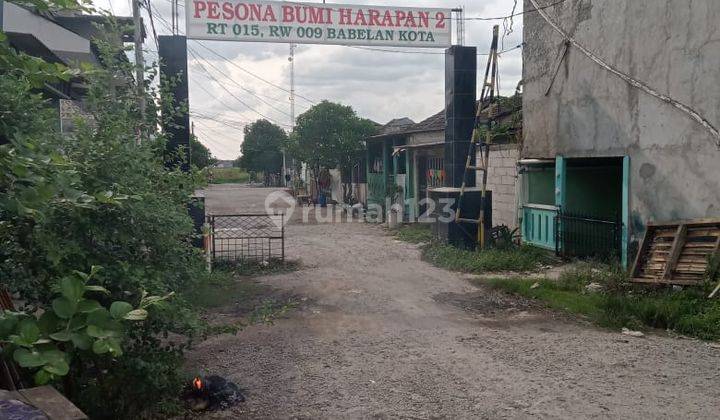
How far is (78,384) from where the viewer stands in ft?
11.9

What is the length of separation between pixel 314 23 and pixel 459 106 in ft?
11.6

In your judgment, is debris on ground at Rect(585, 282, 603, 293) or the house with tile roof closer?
debris on ground at Rect(585, 282, 603, 293)

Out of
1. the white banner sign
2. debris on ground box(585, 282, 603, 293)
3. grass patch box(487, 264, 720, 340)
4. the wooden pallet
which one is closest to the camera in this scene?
grass patch box(487, 264, 720, 340)

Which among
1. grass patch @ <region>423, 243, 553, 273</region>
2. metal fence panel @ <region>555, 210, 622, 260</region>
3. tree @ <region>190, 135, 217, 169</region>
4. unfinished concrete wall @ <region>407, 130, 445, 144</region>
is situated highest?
unfinished concrete wall @ <region>407, 130, 445, 144</region>

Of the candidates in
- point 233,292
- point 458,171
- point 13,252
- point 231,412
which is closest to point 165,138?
point 13,252

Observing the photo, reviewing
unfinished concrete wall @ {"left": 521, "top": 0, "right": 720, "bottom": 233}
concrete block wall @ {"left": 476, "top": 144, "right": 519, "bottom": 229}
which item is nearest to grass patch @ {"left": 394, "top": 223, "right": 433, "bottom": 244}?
concrete block wall @ {"left": 476, "top": 144, "right": 519, "bottom": 229}

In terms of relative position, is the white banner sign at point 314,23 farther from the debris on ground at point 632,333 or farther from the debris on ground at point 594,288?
the debris on ground at point 632,333

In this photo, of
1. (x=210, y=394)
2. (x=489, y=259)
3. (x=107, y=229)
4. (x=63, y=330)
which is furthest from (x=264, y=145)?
(x=63, y=330)

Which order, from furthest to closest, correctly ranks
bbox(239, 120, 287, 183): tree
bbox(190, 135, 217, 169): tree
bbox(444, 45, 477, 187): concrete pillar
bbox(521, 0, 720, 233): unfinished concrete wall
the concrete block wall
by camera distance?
bbox(239, 120, 287, 183): tree, the concrete block wall, bbox(444, 45, 477, 187): concrete pillar, bbox(521, 0, 720, 233): unfinished concrete wall, bbox(190, 135, 217, 169): tree

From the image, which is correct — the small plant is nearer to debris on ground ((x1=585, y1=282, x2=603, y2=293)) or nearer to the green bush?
the green bush

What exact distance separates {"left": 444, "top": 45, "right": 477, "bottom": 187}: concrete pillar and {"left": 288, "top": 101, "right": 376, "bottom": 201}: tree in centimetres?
1089

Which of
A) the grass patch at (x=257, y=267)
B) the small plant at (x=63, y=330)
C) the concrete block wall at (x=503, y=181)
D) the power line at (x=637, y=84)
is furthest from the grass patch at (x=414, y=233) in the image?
the small plant at (x=63, y=330)

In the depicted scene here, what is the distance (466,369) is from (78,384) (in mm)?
3140

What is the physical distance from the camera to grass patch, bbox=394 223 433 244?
45.8ft
